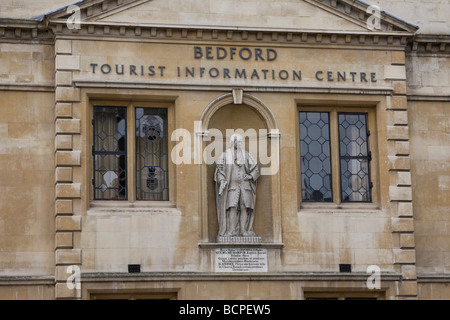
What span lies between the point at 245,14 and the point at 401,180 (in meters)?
5.75

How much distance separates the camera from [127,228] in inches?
1176

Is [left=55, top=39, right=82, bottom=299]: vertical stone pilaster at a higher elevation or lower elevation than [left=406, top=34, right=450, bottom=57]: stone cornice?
lower

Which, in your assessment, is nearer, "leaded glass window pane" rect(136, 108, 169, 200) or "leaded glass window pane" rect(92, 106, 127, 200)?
"leaded glass window pane" rect(92, 106, 127, 200)

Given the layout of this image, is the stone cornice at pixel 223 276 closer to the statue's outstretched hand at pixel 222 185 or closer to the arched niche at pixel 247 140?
the arched niche at pixel 247 140

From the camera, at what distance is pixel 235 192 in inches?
1200

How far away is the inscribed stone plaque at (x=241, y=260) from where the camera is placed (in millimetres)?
30125

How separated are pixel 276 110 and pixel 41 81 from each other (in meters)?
5.88

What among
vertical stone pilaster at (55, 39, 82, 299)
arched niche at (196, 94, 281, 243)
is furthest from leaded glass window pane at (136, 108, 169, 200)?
vertical stone pilaster at (55, 39, 82, 299)

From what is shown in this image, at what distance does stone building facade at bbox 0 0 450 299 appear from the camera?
29781mm

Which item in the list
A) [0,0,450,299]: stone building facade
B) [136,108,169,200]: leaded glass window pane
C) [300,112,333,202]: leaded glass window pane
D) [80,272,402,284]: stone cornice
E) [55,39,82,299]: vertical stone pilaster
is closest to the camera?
[55,39,82,299]: vertical stone pilaster

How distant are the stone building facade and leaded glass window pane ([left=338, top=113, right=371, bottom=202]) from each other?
0.04 metres

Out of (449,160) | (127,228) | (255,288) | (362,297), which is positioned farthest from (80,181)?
(449,160)

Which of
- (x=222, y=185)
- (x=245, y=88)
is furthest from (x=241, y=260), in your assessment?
(x=245, y=88)

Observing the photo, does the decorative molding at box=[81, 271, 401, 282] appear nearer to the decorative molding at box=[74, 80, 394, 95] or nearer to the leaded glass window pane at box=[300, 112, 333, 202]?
the leaded glass window pane at box=[300, 112, 333, 202]
